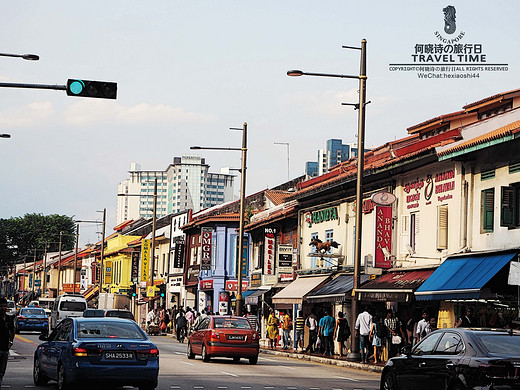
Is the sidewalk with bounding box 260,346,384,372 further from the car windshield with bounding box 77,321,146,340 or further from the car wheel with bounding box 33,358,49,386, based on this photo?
the car wheel with bounding box 33,358,49,386

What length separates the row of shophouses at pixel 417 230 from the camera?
26781mm

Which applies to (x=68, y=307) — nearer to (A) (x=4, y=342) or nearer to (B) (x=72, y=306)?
(B) (x=72, y=306)

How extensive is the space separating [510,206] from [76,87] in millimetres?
13281

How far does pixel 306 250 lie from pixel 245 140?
230 inches

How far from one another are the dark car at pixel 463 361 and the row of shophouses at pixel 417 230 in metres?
4.39

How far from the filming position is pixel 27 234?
444ft

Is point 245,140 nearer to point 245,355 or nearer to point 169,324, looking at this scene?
point 245,355

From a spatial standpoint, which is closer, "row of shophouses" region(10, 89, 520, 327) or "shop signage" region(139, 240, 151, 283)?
"row of shophouses" region(10, 89, 520, 327)

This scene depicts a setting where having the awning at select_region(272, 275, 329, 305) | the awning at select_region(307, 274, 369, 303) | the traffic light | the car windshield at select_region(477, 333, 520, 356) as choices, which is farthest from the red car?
the car windshield at select_region(477, 333, 520, 356)

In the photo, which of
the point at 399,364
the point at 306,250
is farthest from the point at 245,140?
the point at 399,364

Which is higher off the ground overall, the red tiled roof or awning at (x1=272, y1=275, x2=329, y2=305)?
the red tiled roof

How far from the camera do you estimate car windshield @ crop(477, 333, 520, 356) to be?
13555 mm

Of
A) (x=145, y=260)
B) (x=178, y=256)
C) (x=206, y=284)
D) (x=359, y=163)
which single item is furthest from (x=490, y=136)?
(x=145, y=260)

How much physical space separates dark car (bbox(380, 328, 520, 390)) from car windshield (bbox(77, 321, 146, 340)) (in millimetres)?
5217
